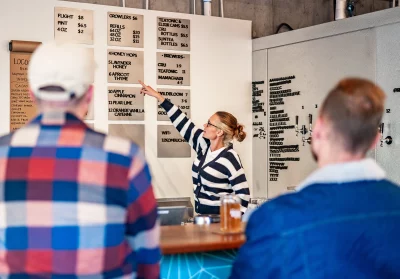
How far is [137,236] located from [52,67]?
49 cm

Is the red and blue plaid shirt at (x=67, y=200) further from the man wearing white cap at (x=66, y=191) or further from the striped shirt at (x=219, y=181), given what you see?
the striped shirt at (x=219, y=181)

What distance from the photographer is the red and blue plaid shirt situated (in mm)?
1561

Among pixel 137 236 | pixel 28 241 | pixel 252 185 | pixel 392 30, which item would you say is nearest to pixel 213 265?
pixel 137 236

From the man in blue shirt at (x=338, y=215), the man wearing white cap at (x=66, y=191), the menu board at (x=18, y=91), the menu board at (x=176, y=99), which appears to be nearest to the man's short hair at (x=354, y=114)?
the man in blue shirt at (x=338, y=215)

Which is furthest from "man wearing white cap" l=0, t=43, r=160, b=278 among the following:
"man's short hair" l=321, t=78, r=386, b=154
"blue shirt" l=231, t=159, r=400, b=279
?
"man's short hair" l=321, t=78, r=386, b=154

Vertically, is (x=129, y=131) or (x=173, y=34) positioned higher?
(x=173, y=34)

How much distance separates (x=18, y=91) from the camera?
15.0 ft

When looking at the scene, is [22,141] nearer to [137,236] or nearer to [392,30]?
[137,236]

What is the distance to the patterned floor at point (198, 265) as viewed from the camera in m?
2.40

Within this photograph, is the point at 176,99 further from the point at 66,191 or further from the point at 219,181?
the point at 66,191

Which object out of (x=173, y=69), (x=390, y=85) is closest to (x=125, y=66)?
(x=173, y=69)

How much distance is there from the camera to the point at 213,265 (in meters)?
2.47

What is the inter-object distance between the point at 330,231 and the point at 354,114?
0.31 metres

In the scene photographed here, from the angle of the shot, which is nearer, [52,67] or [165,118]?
[52,67]
